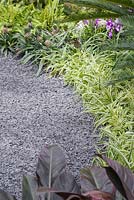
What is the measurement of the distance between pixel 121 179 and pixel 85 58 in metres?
3.58

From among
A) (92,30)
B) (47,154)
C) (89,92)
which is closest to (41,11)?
(92,30)

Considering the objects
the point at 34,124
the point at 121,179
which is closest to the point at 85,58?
the point at 34,124

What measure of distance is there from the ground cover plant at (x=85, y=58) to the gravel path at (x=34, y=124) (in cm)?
Result: 13

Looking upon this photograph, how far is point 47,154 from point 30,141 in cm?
189

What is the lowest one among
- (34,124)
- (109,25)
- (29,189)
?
(34,124)

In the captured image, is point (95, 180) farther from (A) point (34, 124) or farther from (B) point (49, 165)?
(A) point (34, 124)

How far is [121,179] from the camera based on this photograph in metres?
1.61

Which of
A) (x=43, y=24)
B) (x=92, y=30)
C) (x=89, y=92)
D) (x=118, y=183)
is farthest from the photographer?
(x=43, y=24)

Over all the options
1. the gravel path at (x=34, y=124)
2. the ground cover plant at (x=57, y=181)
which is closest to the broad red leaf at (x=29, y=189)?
A: the ground cover plant at (x=57, y=181)

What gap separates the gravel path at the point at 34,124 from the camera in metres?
3.43

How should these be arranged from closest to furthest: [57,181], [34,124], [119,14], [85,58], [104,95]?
[57,181]
[119,14]
[34,124]
[104,95]
[85,58]

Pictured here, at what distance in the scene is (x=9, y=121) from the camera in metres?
4.16

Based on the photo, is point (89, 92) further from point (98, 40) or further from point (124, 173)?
point (124, 173)

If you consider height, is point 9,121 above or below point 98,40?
below
